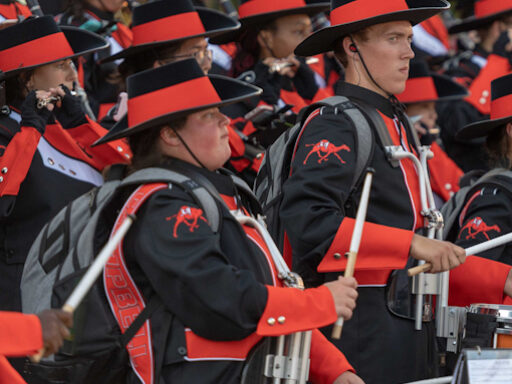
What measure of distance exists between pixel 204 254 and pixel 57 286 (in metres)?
0.56

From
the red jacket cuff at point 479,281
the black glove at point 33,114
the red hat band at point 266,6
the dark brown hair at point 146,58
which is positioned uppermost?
the black glove at point 33,114

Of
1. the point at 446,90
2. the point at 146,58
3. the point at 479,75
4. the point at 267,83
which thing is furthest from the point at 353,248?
the point at 479,75

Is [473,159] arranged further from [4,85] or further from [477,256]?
[4,85]

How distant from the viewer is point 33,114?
5.55 m

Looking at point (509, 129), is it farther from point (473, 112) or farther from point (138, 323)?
point (473, 112)

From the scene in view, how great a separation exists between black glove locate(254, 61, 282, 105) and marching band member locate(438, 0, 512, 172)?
6.62 ft

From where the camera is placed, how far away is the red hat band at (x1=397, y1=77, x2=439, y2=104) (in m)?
8.39

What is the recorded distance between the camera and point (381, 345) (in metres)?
4.55

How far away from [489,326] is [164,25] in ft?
10.1

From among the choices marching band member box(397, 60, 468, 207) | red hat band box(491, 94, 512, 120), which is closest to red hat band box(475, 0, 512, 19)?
marching band member box(397, 60, 468, 207)

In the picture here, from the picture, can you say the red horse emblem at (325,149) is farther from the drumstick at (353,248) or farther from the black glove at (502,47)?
the black glove at (502,47)

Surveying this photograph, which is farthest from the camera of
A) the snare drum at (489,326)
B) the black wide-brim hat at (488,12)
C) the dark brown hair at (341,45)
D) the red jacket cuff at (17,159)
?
the black wide-brim hat at (488,12)

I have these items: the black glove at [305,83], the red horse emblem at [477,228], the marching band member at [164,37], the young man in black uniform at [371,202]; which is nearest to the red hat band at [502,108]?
the red horse emblem at [477,228]

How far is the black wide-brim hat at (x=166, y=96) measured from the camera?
12.6 feet
